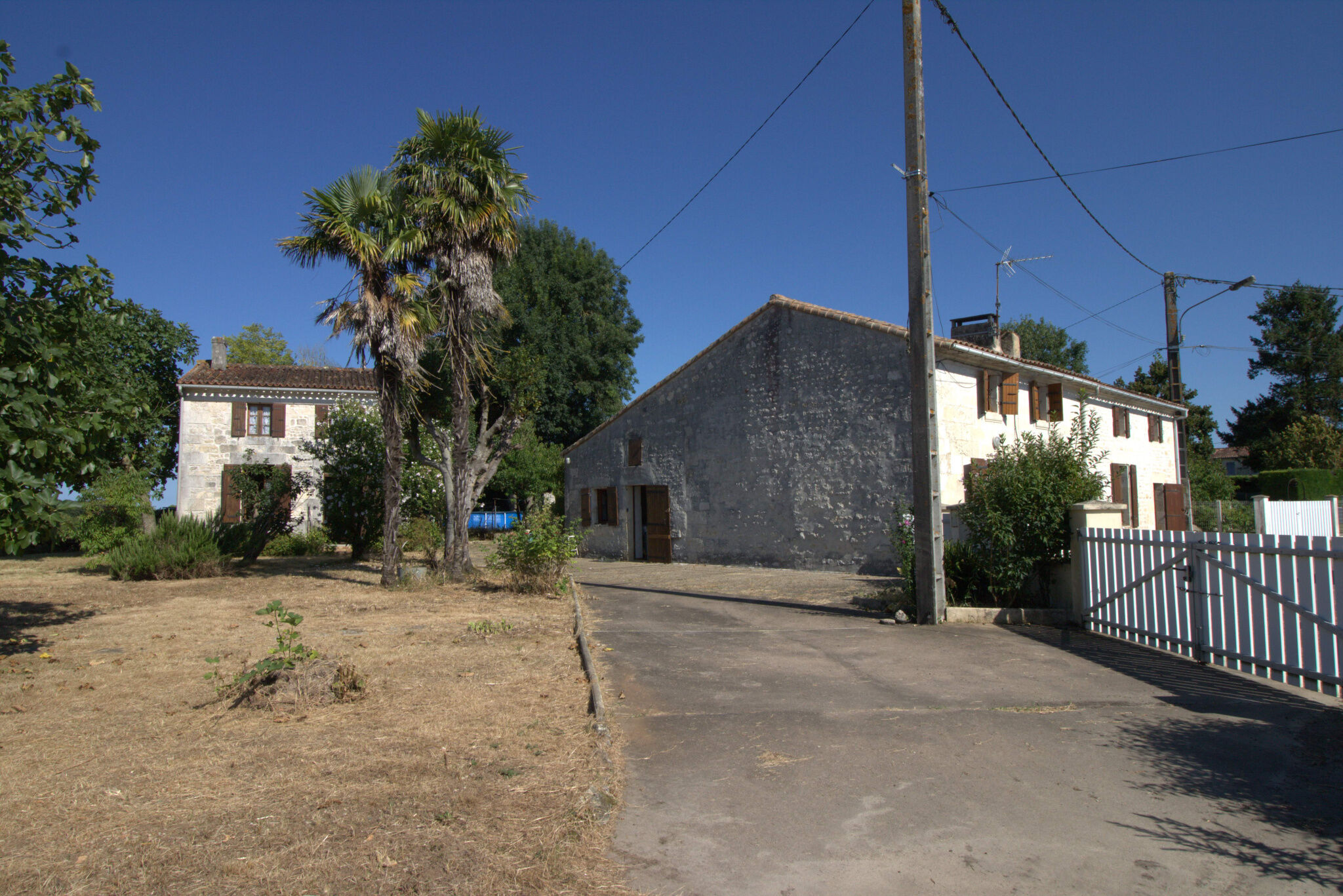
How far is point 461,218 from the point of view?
40.2 feet

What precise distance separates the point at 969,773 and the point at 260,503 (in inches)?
804

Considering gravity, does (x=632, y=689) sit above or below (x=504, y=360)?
below

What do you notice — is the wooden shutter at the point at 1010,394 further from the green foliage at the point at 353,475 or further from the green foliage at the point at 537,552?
the green foliage at the point at 353,475

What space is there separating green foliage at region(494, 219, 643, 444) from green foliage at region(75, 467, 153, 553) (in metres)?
16.8

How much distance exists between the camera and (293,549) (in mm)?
21969

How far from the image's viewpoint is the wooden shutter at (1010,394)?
1597 centimetres

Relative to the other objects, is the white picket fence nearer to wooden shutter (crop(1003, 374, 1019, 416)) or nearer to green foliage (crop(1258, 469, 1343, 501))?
wooden shutter (crop(1003, 374, 1019, 416))

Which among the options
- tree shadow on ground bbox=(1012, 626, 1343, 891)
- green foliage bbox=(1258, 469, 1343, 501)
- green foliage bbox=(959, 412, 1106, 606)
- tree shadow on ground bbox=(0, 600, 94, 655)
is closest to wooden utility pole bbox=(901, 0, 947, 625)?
green foliage bbox=(959, 412, 1106, 606)

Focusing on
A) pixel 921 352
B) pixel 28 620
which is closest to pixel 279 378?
pixel 28 620

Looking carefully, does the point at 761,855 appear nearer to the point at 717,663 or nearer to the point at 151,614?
the point at 717,663

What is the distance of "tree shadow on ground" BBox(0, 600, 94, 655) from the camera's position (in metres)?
8.12

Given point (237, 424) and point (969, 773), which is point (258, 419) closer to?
point (237, 424)

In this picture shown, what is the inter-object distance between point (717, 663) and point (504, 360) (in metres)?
7.89

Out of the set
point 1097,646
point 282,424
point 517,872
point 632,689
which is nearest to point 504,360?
point 632,689
